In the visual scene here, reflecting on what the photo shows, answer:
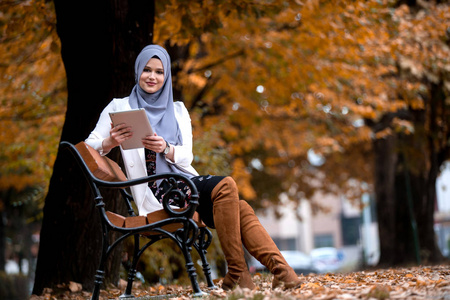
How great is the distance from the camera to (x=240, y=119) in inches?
577

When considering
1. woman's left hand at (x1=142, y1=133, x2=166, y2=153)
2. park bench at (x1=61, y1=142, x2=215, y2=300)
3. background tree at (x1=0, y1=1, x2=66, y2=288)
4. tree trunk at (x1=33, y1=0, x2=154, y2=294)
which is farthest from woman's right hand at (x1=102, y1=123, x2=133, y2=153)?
background tree at (x1=0, y1=1, x2=66, y2=288)

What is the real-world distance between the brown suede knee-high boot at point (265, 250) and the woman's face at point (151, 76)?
105 centimetres

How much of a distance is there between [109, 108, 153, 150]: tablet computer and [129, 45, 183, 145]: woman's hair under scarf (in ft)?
0.91

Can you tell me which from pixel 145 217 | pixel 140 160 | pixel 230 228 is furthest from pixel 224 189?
pixel 140 160

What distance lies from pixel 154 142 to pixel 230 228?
761 millimetres

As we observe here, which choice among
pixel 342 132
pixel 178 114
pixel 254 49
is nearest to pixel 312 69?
pixel 254 49

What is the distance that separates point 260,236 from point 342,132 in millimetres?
12200

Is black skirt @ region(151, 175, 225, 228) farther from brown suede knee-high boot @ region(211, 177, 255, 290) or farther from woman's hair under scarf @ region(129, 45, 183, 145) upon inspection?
woman's hair under scarf @ region(129, 45, 183, 145)

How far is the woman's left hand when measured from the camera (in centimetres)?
385

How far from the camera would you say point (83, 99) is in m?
5.61

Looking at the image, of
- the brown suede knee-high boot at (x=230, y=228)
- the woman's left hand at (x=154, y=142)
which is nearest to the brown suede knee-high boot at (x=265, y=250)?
the brown suede knee-high boot at (x=230, y=228)

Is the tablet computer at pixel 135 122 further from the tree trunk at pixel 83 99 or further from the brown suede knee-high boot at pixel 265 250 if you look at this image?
the tree trunk at pixel 83 99

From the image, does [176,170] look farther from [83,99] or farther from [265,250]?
[83,99]

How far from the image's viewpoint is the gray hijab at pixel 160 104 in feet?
13.6
